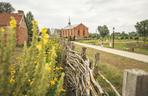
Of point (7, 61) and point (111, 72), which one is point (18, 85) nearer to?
point (7, 61)

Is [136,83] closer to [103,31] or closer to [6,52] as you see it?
[6,52]

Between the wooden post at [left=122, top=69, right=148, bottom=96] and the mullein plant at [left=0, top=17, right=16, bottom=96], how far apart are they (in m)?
1.04

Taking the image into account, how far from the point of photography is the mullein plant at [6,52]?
7.99 feet

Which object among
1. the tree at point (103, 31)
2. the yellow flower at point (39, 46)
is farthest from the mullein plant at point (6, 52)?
the tree at point (103, 31)

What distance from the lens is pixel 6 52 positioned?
2432mm

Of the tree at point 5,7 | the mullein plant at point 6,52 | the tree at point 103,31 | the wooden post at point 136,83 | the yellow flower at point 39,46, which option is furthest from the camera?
the tree at point 103,31

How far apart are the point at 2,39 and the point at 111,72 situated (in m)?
12.0

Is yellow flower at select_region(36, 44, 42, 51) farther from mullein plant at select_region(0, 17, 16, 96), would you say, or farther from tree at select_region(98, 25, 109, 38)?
tree at select_region(98, 25, 109, 38)

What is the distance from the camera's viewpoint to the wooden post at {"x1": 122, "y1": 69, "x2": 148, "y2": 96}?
2.22 metres

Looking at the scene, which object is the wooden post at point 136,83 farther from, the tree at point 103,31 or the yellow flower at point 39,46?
the tree at point 103,31

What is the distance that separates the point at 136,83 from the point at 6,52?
1.15m

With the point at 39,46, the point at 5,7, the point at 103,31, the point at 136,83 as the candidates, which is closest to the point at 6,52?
the point at 39,46

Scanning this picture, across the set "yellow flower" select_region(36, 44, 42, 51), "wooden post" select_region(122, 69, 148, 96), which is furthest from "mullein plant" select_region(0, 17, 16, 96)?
"wooden post" select_region(122, 69, 148, 96)

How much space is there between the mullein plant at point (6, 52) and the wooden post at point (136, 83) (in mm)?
1038
